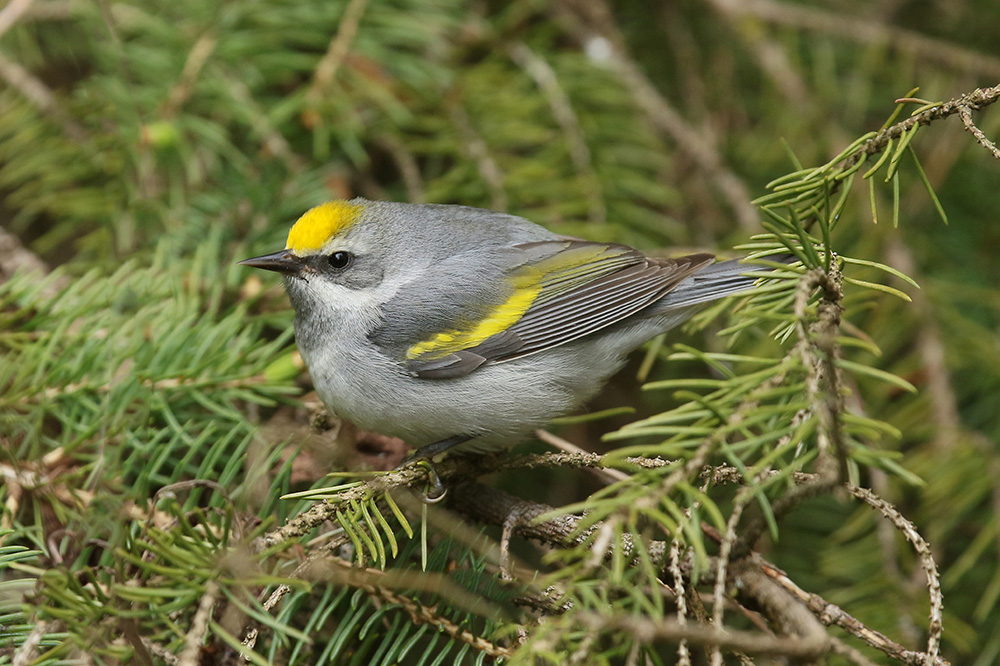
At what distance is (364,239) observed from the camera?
2.92 m

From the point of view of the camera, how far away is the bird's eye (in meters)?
2.87

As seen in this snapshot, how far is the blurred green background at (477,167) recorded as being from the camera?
92.0 inches

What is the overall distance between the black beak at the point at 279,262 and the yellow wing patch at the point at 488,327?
0.45m

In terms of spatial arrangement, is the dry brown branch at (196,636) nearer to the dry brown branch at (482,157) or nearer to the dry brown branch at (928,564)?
the dry brown branch at (928,564)

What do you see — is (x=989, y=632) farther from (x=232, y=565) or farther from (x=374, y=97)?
(x=374, y=97)

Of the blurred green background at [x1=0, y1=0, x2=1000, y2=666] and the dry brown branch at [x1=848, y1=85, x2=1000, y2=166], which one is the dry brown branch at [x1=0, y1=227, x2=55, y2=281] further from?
the dry brown branch at [x1=848, y1=85, x2=1000, y2=166]

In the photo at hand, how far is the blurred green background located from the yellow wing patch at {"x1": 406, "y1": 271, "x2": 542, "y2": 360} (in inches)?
13.8

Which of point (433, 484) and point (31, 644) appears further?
point (433, 484)

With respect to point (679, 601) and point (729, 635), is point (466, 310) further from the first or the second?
point (729, 635)

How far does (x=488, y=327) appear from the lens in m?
2.79

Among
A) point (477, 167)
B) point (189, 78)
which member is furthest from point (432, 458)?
point (189, 78)

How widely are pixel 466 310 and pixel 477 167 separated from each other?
56cm

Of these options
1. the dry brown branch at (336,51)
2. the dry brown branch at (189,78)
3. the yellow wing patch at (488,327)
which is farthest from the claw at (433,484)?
the dry brown branch at (189,78)

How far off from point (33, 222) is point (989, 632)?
12.5 ft
